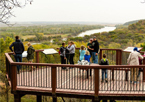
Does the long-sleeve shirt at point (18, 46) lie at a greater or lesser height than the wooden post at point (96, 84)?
greater

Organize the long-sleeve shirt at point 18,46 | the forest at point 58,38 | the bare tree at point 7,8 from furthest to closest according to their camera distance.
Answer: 1. the forest at point 58,38
2. the long-sleeve shirt at point 18,46
3. the bare tree at point 7,8

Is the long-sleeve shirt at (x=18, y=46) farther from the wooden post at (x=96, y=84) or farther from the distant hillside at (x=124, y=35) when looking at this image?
the distant hillside at (x=124, y=35)

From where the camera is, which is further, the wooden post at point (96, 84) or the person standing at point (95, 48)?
the person standing at point (95, 48)

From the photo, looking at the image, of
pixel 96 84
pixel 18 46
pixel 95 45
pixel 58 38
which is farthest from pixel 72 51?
pixel 58 38

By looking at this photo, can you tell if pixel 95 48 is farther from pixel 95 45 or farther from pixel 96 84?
pixel 96 84

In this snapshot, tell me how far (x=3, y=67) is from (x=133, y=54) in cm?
1653

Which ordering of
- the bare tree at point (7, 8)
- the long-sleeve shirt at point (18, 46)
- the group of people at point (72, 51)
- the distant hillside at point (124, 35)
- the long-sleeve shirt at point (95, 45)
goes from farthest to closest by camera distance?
the distant hillside at point (124, 35), the long-sleeve shirt at point (95, 45), the group of people at point (72, 51), the long-sleeve shirt at point (18, 46), the bare tree at point (7, 8)

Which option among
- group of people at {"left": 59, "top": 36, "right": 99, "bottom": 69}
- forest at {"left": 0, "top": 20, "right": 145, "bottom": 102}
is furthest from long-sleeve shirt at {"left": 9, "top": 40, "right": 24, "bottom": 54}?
forest at {"left": 0, "top": 20, "right": 145, "bottom": 102}

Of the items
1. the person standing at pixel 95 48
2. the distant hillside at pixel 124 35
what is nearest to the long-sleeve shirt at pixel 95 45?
the person standing at pixel 95 48

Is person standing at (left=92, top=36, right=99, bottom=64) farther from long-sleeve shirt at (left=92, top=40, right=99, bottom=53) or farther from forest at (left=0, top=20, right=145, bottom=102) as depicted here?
forest at (left=0, top=20, right=145, bottom=102)

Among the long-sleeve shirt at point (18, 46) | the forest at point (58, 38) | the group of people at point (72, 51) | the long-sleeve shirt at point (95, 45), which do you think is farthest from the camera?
the forest at point (58, 38)

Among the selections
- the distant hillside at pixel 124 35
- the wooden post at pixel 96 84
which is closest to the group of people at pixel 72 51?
the wooden post at pixel 96 84

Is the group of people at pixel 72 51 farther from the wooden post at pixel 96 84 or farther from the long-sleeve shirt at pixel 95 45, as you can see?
the wooden post at pixel 96 84

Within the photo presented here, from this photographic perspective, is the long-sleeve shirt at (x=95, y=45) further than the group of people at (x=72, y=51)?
Yes
